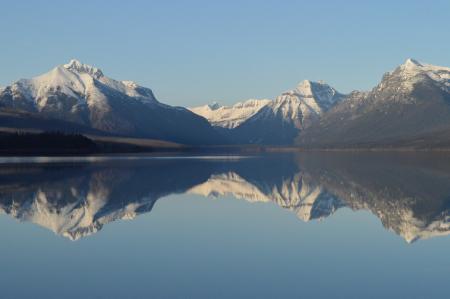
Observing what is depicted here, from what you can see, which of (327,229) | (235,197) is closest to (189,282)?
(327,229)

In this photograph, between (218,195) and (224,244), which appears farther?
(218,195)

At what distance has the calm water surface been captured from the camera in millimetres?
23359

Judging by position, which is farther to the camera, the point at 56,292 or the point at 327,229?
the point at 327,229

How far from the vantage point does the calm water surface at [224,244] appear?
76.6ft

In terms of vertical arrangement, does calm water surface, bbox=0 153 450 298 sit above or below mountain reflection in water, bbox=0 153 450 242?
below

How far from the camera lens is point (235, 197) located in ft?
196

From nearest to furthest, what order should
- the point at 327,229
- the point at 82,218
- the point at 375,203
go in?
the point at 327,229 < the point at 82,218 < the point at 375,203

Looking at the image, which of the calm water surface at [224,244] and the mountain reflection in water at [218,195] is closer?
the calm water surface at [224,244]

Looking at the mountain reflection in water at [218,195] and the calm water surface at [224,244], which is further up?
the mountain reflection in water at [218,195]

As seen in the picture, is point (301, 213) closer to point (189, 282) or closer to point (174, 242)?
point (174, 242)

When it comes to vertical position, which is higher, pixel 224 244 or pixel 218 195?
pixel 218 195

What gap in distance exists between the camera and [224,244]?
32.4 meters

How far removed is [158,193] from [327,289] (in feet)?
130

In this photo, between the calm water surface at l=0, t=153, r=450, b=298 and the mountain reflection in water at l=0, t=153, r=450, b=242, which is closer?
the calm water surface at l=0, t=153, r=450, b=298
